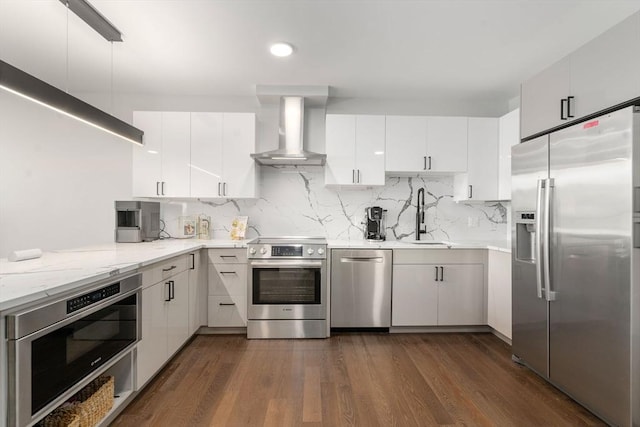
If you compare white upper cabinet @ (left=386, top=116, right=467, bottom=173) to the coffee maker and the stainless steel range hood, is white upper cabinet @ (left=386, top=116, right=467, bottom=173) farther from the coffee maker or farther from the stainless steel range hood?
the stainless steel range hood

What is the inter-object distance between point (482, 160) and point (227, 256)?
9.36ft

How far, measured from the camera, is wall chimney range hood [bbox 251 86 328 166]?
336 cm

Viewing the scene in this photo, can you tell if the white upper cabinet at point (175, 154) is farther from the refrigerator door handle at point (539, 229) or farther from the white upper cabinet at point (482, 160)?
the refrigerator door handle at point (539, 229)

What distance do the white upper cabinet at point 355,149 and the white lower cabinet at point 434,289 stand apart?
88cm

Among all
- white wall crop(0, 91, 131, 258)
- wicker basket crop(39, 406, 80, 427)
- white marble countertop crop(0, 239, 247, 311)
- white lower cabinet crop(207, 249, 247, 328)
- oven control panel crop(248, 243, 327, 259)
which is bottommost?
wicker basket crop(39, 406, 80, 427)


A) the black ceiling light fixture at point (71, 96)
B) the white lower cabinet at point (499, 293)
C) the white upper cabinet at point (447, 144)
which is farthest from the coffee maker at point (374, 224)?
the black ceiling light fixture at point (71, 96)

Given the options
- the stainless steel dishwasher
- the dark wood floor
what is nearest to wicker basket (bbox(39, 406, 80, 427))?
the dark wood floor

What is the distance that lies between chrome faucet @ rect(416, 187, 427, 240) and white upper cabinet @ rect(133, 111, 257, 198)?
6.22 feet

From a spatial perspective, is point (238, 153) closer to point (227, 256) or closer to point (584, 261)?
point (227, 256)

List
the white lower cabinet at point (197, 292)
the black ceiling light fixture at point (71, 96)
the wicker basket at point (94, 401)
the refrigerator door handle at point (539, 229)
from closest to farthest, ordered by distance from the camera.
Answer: the black ceiling light fixture at point (71, 96)
the wicker basket at point (94, 401)
the refrigerator door handle at point (539, 229)
the white lower cabinet at point (197, 292)

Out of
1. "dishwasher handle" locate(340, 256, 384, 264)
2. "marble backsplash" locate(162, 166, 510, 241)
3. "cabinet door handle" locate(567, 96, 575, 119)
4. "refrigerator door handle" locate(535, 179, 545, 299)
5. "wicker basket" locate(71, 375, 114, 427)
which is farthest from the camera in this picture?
"marble backsplash" locate(162, 166, 510, 241)

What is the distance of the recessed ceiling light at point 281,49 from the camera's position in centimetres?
254

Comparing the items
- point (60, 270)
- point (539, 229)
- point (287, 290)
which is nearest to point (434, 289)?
point (539, 229)

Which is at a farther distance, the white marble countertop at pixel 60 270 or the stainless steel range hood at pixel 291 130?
the stainless steel range hood at pixel 291 130
